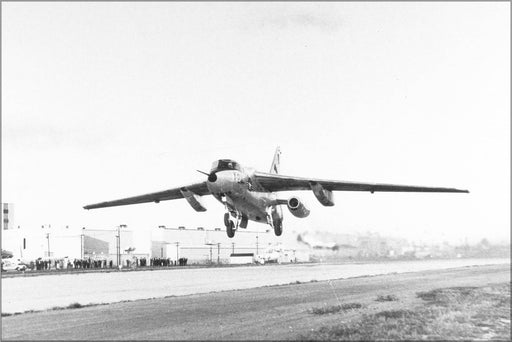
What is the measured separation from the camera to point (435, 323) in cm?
2261

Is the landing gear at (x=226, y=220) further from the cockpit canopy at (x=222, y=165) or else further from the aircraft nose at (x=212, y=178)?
the cockpit canopy at (x=222, y=165)

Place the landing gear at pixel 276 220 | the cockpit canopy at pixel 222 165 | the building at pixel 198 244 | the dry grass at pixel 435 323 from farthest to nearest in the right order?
the building at pixel 198 244
the landing gear at pixel 276 220
the cockpit canopy at pixel 222 165
the dry grass at pixel 435 323

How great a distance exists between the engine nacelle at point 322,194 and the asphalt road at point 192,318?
18.8 ft

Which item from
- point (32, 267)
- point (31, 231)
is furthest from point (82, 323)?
point (31, 231)

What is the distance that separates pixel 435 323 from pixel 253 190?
1062 cm

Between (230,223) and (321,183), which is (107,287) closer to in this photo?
(230,223)

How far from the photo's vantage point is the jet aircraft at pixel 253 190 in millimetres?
23750

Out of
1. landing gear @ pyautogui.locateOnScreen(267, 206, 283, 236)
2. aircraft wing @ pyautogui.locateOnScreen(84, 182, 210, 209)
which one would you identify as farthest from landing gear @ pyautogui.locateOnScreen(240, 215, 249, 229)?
aircraft wing @ pyautogui.locateOnScreen(84, 182, 210, 209)

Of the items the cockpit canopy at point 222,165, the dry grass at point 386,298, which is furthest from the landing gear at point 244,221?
the dry grass at point 386,298

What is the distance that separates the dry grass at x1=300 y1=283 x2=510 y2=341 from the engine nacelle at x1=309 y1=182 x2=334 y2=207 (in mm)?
5904

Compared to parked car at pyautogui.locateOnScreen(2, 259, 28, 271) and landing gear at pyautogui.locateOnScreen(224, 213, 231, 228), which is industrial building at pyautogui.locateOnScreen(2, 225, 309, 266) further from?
landing gear at pyautogui.locateOnScreen(224, 213, 231, 228)

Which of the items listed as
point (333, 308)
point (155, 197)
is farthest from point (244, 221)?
point (333, 308)

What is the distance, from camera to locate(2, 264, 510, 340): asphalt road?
19.0 metres

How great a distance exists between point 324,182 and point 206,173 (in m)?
6.17
